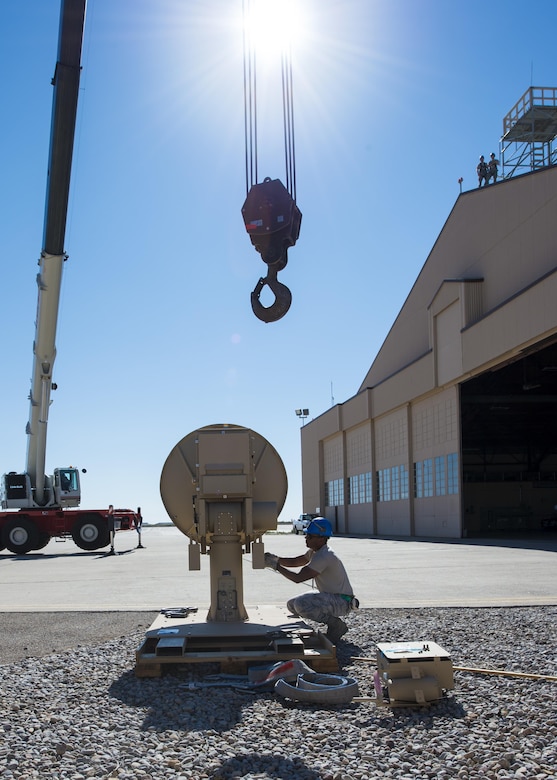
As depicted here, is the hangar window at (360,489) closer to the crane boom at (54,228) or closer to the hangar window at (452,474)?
the hangar window at (452,474)

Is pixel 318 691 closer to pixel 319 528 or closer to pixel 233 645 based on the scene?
pixel 233 645

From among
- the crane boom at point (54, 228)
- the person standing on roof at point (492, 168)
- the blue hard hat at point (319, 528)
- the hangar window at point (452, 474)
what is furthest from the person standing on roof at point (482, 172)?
the blue hard hat at point (319, 528)

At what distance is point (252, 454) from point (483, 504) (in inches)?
1741

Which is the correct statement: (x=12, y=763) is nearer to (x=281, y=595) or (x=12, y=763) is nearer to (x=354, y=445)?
(x=281, y=595)

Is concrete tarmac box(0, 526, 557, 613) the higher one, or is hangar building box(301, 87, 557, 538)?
hangar building box(301, 87, 557, 538)

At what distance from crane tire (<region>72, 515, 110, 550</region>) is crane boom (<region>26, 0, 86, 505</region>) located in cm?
166

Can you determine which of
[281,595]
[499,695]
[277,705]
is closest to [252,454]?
[277,705]

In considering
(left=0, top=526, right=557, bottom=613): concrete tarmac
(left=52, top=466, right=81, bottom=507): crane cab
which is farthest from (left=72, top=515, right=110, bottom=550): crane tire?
(left=0, top=526, right=557, bottom=613): concrete tarmac

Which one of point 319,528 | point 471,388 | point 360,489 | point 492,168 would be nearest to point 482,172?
point 492,168

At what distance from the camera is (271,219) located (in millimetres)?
9617

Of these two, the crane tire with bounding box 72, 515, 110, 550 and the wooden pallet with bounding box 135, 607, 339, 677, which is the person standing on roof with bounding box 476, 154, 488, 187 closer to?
the crane tire with bounding box 72, 515, 110, 550

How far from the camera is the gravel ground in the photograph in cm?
418

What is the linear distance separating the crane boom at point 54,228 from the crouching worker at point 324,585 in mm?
12160

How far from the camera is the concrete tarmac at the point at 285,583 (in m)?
11.4
